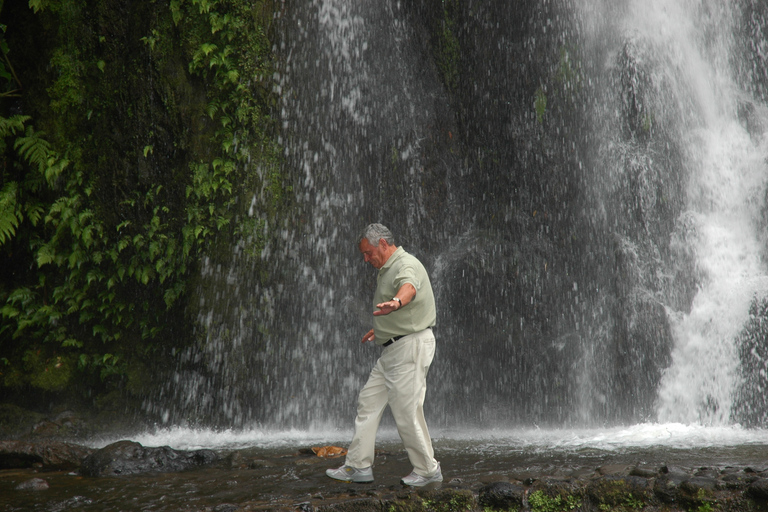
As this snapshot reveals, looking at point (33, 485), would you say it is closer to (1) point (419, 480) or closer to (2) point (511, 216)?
(1) point (419, 480)

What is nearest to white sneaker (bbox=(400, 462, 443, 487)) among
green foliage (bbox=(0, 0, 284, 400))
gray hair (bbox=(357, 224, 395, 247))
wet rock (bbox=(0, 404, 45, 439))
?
gray hair (bbox=(357, 224, 395, 247))

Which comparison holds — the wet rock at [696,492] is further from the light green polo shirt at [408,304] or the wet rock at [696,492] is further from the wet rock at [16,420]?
the wet rock at [16,420]

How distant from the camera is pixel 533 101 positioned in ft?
34.3

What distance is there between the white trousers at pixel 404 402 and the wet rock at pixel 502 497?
1.77 feet

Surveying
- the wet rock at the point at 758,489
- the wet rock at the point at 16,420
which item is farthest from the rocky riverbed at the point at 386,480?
the wet rock at the point at 16,420

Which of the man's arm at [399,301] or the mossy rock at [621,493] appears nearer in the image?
the mossy rock at [621,493]

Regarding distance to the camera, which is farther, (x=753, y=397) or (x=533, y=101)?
(x=533, y=101)

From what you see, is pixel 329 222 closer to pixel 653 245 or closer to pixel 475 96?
pixel 475 96

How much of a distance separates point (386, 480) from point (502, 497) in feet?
3.63

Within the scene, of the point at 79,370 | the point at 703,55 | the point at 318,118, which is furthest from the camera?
the point at 703,55

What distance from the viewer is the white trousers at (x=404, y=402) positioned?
474 cm

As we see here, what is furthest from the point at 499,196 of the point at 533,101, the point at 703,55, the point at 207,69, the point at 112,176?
the point at 112,176

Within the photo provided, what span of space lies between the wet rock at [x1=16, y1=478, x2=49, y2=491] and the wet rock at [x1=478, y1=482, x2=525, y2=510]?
3.87 metres

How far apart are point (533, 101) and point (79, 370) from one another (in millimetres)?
8580
